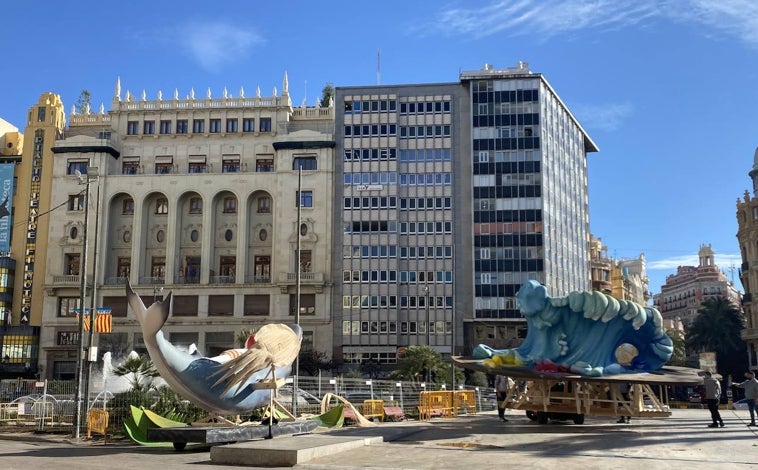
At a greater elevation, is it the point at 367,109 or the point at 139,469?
the point at 367,109

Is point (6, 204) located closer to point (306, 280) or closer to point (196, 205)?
point (196, 205)

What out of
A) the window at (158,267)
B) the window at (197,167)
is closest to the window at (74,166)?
the window at (197,167)

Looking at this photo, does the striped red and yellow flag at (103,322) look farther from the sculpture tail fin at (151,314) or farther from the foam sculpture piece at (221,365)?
the sculpture tail fin at (151,314)

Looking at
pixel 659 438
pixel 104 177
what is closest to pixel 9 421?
pixel 659 438

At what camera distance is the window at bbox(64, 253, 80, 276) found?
8062 cm

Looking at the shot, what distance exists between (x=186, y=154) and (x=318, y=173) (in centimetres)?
1505

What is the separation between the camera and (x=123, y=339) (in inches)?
3063

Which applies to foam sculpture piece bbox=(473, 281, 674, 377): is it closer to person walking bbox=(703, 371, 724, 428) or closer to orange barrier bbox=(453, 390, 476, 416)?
person walking bbox=(703, 371, 724, 428)

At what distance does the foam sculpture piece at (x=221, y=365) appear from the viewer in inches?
752

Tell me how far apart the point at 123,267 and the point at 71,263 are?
545 centimetres

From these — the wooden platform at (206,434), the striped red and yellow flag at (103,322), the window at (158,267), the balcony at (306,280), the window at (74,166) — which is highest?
the window at (74,166)

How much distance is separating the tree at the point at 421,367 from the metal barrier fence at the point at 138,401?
26.6 feet

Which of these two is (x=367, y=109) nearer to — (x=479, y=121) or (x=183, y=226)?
(x=479, y=121)

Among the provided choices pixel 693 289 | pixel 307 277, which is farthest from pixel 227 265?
pixel 693 289
